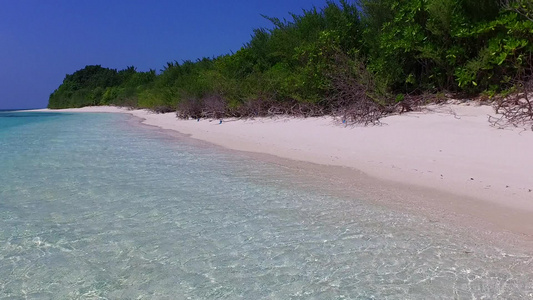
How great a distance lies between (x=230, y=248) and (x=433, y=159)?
3.25 m

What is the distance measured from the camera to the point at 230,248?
7.80 feet

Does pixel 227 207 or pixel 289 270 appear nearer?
pixel 289 270

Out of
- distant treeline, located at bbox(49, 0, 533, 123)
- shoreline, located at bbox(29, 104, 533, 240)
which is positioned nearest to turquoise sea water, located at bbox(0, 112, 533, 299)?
shoreline, located at bbox(29, 104, 533, 240)

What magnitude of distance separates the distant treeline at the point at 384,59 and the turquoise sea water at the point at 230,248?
455cm

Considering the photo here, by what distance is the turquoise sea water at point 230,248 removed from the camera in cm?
189

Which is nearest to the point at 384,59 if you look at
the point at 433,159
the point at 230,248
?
the point at 433,159

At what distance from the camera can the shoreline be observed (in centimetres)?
314

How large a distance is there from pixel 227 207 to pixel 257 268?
1182mm

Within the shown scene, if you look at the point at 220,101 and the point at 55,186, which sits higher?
the point at 220,101

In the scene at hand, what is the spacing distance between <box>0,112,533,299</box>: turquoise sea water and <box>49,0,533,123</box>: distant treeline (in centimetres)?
455

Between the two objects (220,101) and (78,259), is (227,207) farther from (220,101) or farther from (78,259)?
(220,101)

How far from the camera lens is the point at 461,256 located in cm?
220

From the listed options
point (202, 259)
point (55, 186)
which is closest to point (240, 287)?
point (202, 259)

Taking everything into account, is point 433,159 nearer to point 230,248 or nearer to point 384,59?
A: point 230,248
